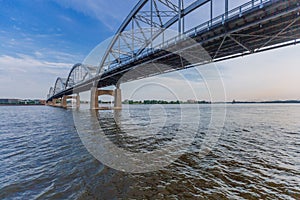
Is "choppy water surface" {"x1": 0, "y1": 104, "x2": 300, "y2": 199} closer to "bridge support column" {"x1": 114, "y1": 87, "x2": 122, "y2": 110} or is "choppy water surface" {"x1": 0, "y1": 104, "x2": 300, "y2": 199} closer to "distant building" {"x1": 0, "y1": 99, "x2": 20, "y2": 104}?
"bridge support column" {"x1": 114, "y1": 87, "x2": 122, "y2": 110}

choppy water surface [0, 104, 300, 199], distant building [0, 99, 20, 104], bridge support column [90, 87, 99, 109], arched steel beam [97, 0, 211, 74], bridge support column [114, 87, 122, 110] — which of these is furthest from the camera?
distant building [0, 99, 20, 104]

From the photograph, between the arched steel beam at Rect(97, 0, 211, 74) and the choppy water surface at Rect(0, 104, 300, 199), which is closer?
the choppy water surface at Rect(0, 104, 300, 199)

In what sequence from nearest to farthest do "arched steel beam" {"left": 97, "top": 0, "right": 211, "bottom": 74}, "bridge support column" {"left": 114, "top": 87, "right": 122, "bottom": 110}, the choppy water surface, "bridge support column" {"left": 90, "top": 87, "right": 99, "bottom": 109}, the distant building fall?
the choppy water surface, "arched steel beam" {"left": 97, "top": 0, "right": 211, "bottom": 74}, "bridge support column" {"left": 114, "top": 87, "right": 122, "bottom": 110}, "bridge support column" {"left": 90, "top": 87, "right": 99, "bottom": 109}, the distant building

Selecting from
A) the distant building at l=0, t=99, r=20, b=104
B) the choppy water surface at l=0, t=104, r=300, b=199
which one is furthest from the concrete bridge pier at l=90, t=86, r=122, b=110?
the distant building at l=0, t=99, r=20, b=104

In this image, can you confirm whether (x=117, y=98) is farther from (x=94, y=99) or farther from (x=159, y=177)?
(x=159, y=177)

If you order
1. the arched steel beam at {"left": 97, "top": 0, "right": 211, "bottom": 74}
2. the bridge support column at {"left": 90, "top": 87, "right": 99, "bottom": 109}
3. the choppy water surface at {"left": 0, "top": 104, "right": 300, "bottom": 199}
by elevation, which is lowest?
the choppy water surface at {"left": 0, "top": 104, "right": 300, "bottom": 199}

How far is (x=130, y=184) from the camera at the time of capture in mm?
4863

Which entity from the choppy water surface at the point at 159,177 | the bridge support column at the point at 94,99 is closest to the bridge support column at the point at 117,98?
the bridge support column at the point at 94,99

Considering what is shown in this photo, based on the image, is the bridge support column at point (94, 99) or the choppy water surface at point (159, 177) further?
the bridge support column at point (94, 99)

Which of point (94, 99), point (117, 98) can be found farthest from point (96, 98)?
point (117, 98)

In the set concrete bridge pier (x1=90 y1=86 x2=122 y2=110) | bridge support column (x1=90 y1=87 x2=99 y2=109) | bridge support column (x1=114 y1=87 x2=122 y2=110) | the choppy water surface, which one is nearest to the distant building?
bridge support column (x1=90 y1=87 x2=99 y2=109)

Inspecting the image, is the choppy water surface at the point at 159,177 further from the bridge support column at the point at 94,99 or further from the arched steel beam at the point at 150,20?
the bridge support column at the point at 94,99

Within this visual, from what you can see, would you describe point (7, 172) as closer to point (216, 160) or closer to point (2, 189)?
point (2, 189)

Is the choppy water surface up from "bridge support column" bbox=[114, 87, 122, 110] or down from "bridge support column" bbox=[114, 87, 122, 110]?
down
